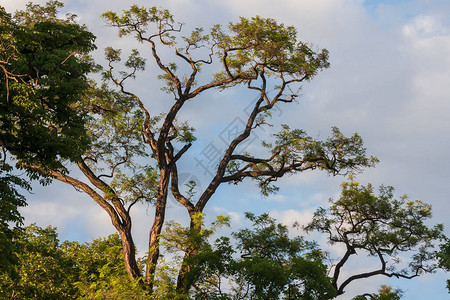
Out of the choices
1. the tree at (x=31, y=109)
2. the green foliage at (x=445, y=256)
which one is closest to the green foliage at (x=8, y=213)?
the tree at (x=31, y=109)

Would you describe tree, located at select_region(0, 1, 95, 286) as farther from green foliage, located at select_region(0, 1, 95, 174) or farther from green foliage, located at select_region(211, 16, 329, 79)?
green foliage, located at select_region(211, 16, 329, 79)

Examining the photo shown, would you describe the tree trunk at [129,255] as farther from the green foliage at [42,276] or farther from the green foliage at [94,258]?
the green foliage at [42,276]

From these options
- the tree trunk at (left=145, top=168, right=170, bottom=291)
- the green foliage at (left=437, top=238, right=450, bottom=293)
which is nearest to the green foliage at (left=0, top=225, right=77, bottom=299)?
the tree trunk at (left=145, top=168, right=170, bottom=291)

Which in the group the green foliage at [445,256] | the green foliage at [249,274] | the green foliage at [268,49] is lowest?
the green foliage at [249,274]

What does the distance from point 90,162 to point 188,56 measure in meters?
5.78

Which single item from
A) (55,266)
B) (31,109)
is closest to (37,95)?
(31,109)

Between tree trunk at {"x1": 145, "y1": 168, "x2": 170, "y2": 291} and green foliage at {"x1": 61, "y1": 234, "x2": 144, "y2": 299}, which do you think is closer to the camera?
tree trunk at {"x1": 145, "y1": 168, "x2": 170, "y2": 291}

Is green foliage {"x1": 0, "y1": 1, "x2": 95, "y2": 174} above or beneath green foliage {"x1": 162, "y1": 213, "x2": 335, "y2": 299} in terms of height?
above

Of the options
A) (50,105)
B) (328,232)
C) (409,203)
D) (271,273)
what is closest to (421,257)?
(409,203)

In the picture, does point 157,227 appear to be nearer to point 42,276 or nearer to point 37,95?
point 42,276

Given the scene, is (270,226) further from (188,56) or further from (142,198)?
(188,56)

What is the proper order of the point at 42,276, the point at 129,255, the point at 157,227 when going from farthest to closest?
the point at 42,276, the point at 157,227, the point at 129,255

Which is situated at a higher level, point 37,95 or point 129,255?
point 37,95

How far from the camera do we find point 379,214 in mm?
21625
